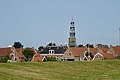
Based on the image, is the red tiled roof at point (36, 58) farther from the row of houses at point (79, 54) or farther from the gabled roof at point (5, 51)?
the gabled roof at point (5, 51)

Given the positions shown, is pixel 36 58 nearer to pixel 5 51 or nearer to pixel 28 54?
pixel 28 54

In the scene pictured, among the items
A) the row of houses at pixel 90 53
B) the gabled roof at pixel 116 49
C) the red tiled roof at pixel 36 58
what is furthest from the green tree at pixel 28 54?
the gabled roof at pixel 116 49

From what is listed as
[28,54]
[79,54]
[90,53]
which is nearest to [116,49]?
[90,53]

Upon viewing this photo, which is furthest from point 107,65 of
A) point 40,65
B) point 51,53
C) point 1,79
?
point 51,53

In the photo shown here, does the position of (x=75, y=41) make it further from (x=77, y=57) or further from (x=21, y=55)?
(x=21, y=55)

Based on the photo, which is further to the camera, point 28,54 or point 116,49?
point 116,49

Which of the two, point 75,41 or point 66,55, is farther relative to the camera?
point 75,41

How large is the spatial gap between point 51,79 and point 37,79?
131 centimetres

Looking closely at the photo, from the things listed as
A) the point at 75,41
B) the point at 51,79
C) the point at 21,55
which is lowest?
the point at 51,79

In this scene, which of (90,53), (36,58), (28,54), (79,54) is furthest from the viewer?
(79,54)

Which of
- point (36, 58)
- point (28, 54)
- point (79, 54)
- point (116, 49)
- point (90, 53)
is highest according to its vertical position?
point (116, 49)

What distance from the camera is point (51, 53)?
411 ft

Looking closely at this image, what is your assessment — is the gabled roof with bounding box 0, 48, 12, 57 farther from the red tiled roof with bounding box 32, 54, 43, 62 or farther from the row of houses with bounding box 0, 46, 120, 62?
the red tiled roof with bounding box 32, 54, 43, 62

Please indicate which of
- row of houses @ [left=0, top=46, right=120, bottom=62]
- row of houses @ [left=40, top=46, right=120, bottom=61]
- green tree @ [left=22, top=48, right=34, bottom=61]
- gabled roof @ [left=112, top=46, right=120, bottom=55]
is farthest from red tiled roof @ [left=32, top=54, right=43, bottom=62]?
gabled roof @ [left=112, top=46, right=120, bottom=55]
